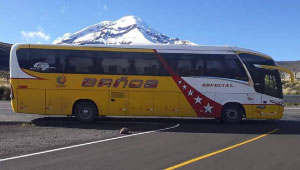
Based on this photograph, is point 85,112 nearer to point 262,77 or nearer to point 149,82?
point 149,82

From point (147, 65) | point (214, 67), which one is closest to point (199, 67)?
point (214, 67)

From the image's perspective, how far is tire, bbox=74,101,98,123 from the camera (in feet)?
47.8

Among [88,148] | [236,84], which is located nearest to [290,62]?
[236,84]

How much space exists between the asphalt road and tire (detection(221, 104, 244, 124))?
7.17 ft

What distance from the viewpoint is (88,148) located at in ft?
29.8

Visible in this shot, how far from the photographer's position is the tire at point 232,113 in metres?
14.8

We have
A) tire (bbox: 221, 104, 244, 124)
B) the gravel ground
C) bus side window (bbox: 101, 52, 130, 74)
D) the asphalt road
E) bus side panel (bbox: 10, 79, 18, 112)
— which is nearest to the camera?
the asphalt road

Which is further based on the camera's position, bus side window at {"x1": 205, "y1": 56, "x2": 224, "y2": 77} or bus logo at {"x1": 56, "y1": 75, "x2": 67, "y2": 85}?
bus side window at {"x1": 205, "y1": 56, "x2": 224, "y2": 77}

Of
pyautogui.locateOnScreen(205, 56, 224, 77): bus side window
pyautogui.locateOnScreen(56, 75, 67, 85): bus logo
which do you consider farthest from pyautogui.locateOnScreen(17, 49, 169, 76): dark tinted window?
pyautogui.locateOnScreen(205, 56, 224, 77): bus side window

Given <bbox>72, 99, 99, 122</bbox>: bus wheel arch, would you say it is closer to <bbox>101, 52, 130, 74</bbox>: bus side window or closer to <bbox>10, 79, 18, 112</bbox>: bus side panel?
<bbox>101, 52, 130, 74</bbox>: bus side window

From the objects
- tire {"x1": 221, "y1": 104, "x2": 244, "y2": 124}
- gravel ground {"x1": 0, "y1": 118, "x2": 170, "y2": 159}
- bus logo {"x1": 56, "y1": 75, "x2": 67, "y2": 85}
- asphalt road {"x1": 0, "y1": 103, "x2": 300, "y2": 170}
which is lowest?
asphalt road {"x1": 0, "y1": 103, "x2": 300, "y2": 170}

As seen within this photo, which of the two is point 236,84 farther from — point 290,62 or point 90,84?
point 290,62

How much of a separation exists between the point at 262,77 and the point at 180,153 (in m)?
7.66

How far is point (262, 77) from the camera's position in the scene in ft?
48.4
